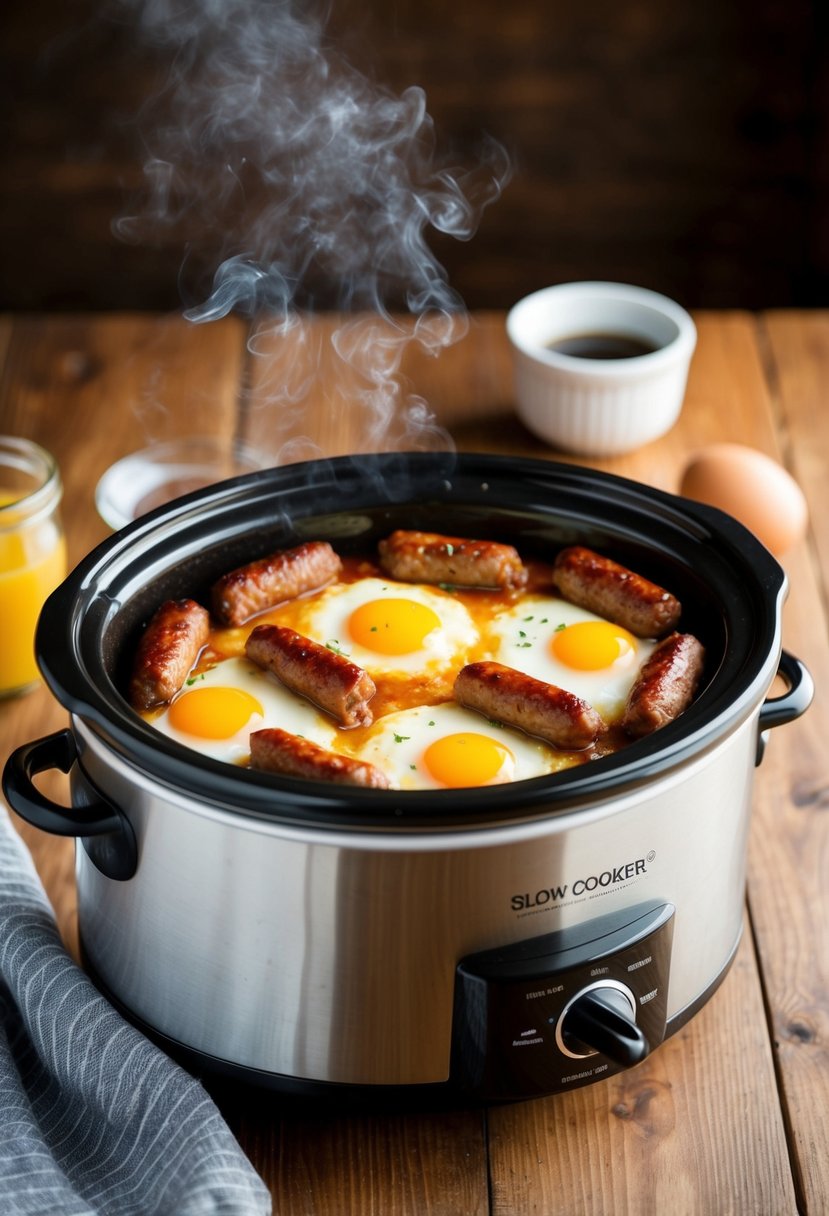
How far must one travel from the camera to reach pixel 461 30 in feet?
16.7

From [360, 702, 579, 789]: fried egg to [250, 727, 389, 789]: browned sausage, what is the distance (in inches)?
3.2

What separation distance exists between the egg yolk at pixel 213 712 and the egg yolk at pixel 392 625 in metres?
0.23

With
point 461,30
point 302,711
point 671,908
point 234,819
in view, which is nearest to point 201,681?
point 302,711

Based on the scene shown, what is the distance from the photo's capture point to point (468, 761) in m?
1.81

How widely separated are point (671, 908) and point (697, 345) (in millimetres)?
2363

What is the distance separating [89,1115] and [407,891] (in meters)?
0.58

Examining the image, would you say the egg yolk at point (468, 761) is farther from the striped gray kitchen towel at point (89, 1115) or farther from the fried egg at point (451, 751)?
the striped gray kitchen towel at point (89, 1115)

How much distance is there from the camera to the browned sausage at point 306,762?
168cm

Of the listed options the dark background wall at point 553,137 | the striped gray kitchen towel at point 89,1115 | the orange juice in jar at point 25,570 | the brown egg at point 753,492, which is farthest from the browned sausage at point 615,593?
the dark background wall at point 553,137

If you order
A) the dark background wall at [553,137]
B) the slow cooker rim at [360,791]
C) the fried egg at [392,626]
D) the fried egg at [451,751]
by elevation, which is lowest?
the dark background wall at [553,137]

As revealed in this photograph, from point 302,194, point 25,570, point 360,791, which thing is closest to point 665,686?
point 360,791

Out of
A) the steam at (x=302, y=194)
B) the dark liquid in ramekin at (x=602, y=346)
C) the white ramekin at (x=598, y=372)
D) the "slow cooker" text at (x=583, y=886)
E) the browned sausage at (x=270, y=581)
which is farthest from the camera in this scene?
the dark liquid in ramekin at (x=602, y=346)

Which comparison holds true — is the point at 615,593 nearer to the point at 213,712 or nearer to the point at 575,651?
the point at 575,651

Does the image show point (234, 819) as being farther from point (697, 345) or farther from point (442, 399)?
point (697, 345)
